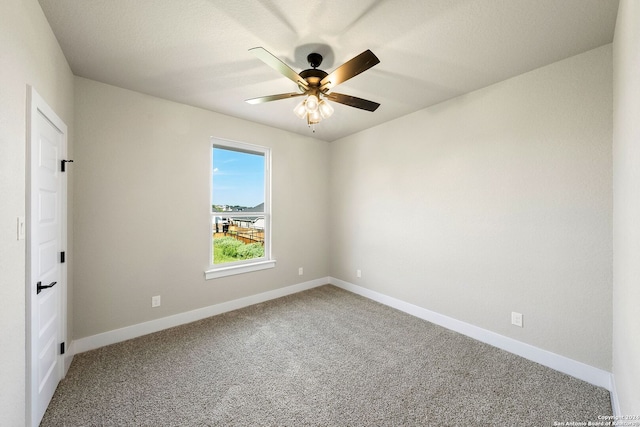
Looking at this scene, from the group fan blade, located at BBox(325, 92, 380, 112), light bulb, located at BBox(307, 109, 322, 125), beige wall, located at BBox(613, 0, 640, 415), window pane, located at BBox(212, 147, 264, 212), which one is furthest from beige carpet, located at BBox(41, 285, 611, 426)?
fan blade, located at BBox(325, 92, 380, 112)

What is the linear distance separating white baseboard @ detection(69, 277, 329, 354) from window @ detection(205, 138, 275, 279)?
0.42 meters

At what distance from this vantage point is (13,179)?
131 centimetres

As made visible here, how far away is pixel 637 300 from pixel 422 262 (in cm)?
211

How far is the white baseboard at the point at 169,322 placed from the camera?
2486mm

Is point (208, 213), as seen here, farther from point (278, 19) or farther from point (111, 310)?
point (278, 19)

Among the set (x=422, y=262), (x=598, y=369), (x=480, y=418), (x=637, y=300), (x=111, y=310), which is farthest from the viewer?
(x=422, y=262)

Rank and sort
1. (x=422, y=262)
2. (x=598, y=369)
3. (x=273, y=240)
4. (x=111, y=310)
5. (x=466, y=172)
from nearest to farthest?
(x=598, y=369), (x=111, y=310), (x=466, y=172), (x=422, y=262), (x=273, y=240)

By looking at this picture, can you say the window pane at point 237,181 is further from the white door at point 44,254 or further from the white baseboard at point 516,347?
the white baseboard at point 516,347

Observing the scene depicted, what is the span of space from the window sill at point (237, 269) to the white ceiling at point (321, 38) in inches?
84.6

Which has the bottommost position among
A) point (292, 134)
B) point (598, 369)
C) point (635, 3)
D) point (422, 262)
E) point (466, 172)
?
point (598, 369)

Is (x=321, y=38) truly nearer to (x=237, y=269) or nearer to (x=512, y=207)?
(x=512, y=207)

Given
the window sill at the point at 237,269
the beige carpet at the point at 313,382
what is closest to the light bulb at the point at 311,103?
the beige carpet at the point at 313,382

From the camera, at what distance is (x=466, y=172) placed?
2.81m

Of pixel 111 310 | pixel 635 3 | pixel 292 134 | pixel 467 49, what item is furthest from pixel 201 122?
pixel 635 3
